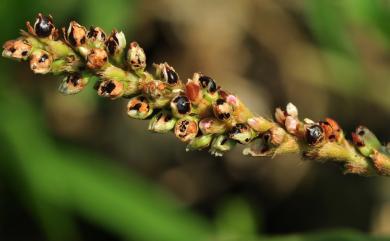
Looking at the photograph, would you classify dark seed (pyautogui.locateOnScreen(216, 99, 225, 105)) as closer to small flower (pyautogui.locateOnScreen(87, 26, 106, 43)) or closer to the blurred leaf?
small flower (pyautogui.locateOnScreen(87, 26, 106, 43))

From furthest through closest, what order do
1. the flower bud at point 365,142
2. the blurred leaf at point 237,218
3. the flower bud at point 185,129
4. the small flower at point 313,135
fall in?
1. the blurred leaf at point 237,218
2. the flower bud at point 365,142
3. the small flower at point 313,135
4. the flower bud at point 185,129

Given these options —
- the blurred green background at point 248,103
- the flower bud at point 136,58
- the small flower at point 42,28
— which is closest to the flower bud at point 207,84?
the flower bud at point 136,58

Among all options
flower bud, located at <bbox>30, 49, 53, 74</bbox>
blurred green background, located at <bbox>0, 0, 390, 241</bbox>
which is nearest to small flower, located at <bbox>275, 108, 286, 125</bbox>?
flower bud, located at <bbox>30, 49, 53, 74</bbox>

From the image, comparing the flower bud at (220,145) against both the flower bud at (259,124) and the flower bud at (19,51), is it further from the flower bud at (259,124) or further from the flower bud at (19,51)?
the flower bud at (19,51)

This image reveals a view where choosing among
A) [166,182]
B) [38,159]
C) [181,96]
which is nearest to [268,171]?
[166,182]

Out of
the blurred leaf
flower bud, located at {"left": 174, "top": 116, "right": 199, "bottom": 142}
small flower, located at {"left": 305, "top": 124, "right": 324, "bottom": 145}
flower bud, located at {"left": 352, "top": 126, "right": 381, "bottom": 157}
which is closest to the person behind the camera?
flower bud, located at {"left": 174, "top": 116, "right": 199, "bottom": 142}

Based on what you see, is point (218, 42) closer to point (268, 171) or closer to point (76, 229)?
point (268, 171)

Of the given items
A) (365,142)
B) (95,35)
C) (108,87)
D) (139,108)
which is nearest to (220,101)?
(139,108)
